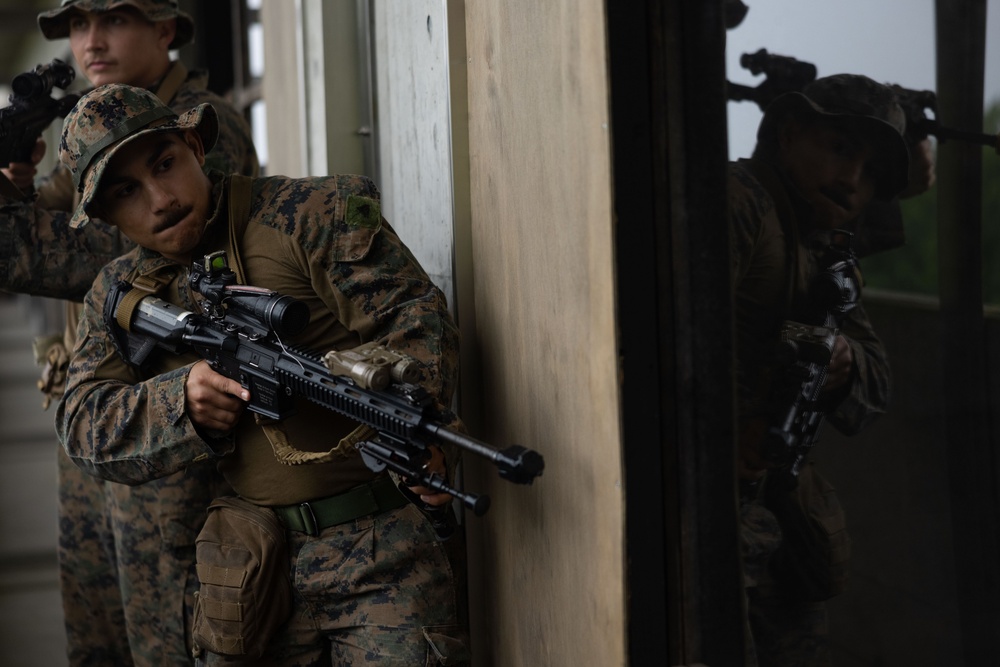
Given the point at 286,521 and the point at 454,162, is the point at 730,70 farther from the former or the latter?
the point at 286,521

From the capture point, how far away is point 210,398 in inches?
83.6

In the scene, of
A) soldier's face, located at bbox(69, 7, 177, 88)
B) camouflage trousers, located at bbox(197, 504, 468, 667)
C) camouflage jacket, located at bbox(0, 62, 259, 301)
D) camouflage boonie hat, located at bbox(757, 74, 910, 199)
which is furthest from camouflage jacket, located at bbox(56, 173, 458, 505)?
soldier's face, located at bbox(69, 7, 177, 88)

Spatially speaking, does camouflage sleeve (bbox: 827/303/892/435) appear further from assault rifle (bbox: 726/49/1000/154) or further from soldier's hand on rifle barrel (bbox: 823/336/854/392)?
assault rifle (bbox: 726/49/1000/154)

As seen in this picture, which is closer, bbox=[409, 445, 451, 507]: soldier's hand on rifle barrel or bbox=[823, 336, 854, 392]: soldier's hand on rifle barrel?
bbox=[823, 336, 854, 392]: soldier's hand on rifle barrel

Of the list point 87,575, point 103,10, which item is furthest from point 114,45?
point 87,575

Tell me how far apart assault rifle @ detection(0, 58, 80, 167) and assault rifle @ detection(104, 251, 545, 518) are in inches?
41.0

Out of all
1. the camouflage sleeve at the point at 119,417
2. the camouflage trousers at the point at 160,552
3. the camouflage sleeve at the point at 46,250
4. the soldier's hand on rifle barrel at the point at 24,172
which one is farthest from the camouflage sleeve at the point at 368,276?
the soldier's hand on rifle barrel at the point at 24,172

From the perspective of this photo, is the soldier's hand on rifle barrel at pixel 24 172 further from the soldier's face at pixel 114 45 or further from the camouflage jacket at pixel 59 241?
the soldier's face at pixel 114 45

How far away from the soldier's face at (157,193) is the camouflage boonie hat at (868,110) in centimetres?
121

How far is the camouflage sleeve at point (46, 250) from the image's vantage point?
289 centimetres

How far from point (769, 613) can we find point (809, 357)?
437mm

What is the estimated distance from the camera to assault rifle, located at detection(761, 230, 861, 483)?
5.25ft

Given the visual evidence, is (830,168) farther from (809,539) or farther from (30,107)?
(30,107)

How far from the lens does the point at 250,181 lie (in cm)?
228
